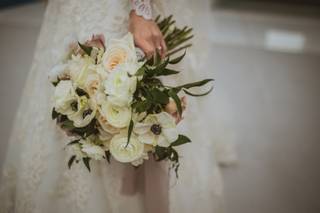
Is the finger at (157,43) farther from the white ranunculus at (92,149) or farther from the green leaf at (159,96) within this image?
the white ranunculus at (92,149)

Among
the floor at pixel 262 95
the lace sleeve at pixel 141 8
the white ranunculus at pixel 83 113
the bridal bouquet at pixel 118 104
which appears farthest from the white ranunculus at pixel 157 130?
the floor at pixel 262 95

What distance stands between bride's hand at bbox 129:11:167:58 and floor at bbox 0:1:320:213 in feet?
2.87

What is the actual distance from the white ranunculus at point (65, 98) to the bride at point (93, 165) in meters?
0.22

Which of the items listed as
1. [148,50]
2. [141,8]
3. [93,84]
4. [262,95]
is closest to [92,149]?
[93,84]

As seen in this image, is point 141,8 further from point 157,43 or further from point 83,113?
point 83,113

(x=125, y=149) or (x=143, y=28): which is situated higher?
(x=143, y=28)

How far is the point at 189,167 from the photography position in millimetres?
1286

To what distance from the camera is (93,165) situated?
40.9 inches

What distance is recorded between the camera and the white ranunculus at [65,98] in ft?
2.58

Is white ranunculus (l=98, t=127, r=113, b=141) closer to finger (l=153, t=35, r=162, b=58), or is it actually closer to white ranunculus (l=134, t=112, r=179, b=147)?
white ranunculus (l=134, t=112, r=179, b=147)

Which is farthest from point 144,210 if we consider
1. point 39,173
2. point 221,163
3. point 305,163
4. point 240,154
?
point 305,163

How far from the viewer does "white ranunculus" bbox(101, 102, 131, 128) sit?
75 centimetres

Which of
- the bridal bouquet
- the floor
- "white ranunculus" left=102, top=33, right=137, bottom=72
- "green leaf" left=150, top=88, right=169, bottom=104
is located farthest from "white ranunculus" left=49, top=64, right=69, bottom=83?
the floor

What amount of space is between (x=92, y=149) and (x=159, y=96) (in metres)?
0.20
